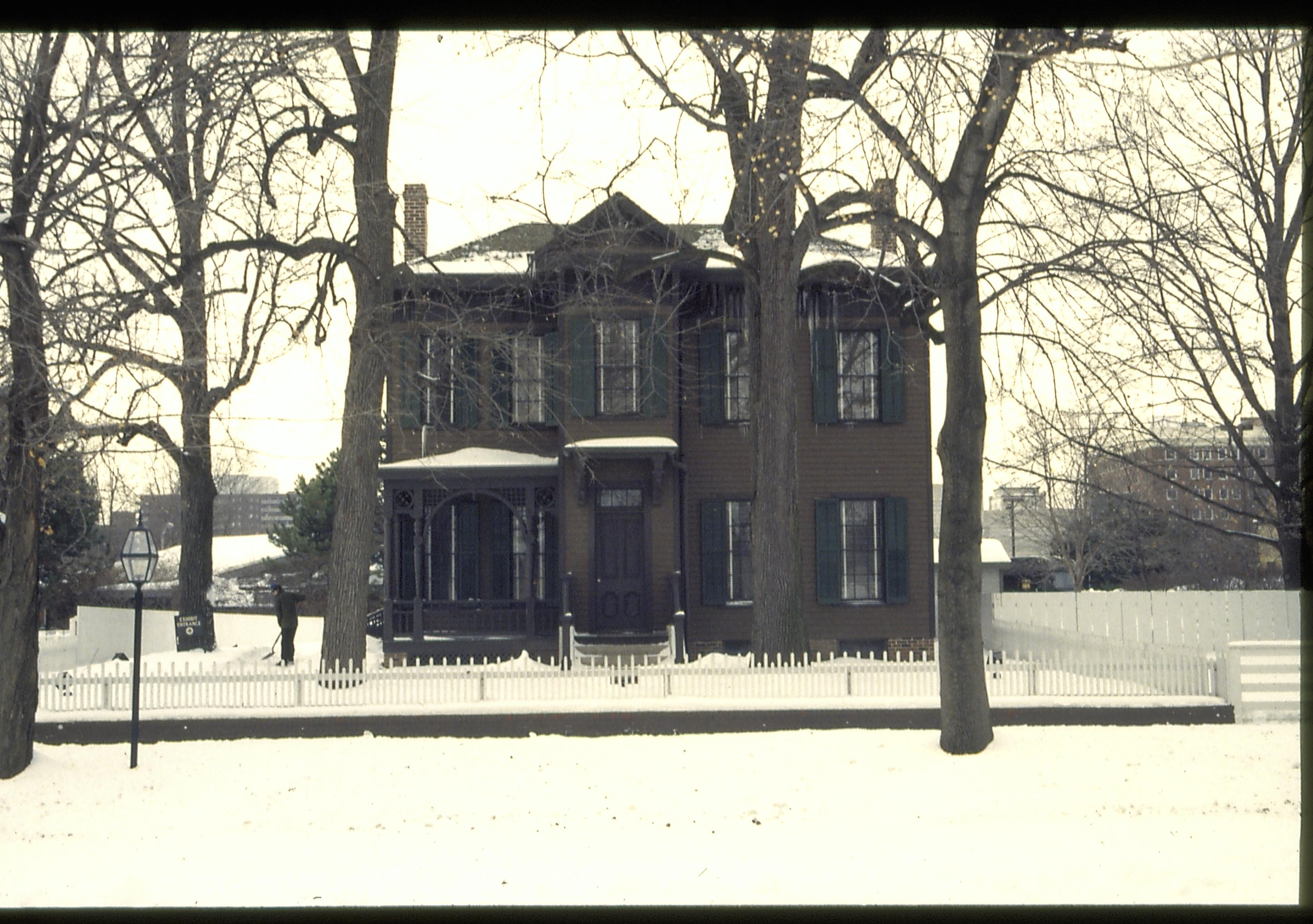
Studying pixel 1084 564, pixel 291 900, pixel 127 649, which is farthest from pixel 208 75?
pixel 1084 564

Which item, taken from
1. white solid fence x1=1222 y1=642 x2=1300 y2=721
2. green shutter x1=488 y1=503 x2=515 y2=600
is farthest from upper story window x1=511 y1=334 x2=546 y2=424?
white solid fence x1=1222 y1=642 x2=1300 y2=721

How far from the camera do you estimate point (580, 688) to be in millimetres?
16703

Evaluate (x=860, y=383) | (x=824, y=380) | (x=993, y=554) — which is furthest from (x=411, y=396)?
(x=993, y=554)

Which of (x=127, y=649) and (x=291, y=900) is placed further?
(x=127, y=649)

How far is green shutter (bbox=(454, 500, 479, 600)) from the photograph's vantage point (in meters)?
25.4

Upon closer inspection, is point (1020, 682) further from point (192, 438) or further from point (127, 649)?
point (127, 649)

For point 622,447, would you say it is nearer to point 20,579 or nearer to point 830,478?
point 830,478

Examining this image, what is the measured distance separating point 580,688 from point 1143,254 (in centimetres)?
853

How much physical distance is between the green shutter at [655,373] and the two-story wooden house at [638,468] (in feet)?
0.13

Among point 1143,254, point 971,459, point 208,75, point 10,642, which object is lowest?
point 10,642

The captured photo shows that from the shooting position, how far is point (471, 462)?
79.6 feet

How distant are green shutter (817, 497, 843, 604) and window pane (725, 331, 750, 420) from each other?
230cm

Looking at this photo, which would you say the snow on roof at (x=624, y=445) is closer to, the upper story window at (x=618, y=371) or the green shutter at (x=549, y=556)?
the upper story window at (x=618, y=371)

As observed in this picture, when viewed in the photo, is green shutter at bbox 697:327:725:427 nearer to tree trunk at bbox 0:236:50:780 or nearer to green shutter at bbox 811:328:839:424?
green shutter at bbox 811:328:839:424
